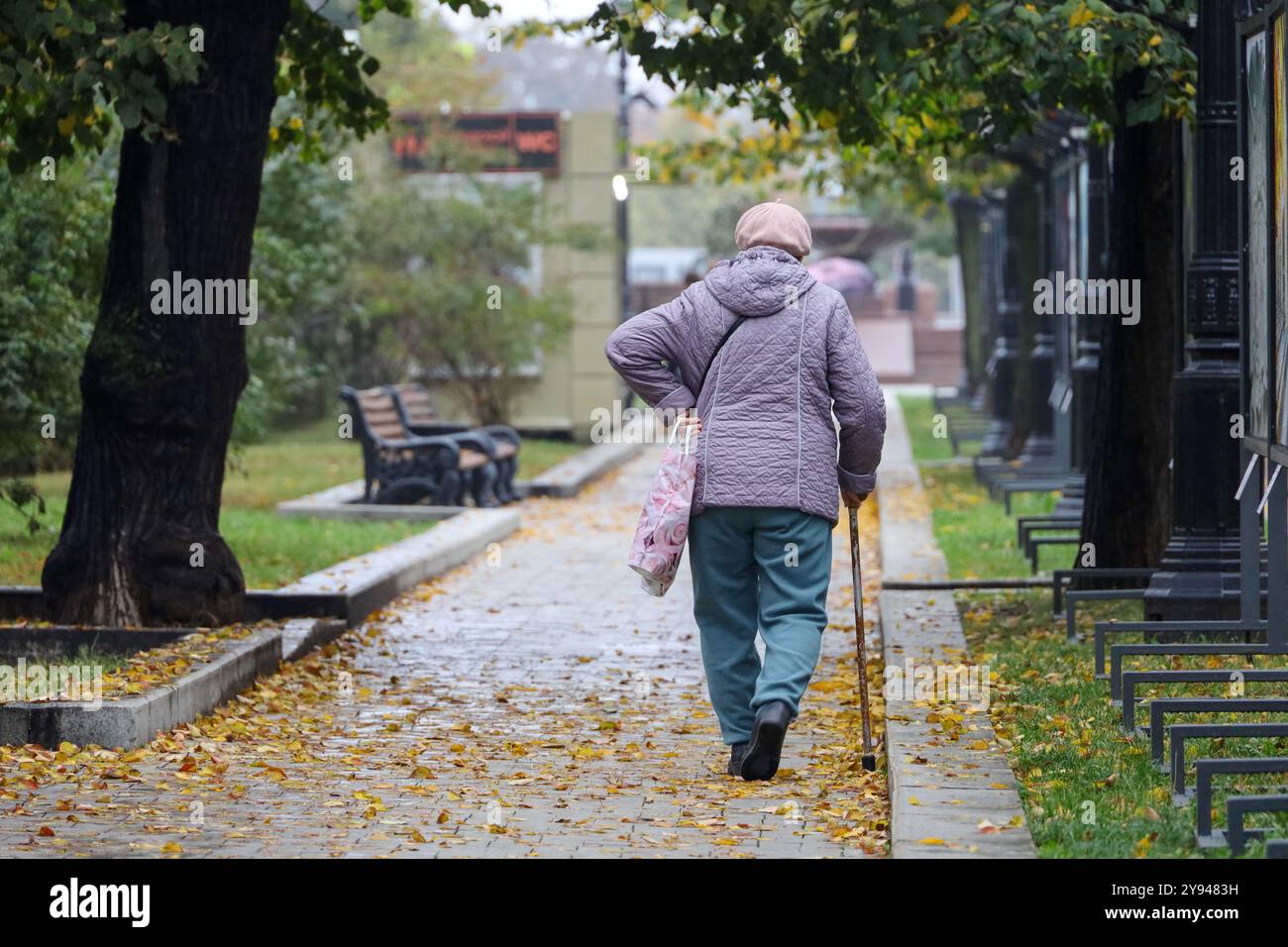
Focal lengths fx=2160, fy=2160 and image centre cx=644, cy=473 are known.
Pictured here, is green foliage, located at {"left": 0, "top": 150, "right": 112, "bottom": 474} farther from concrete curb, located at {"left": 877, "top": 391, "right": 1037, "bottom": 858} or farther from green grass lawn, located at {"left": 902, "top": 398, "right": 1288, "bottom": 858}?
green grass lawn, located at {"left": 902, "top": 398, "right": 1288, "bottom": 858}

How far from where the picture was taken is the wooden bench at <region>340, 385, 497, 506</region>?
1700 centimetres

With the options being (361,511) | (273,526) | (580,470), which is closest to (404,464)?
(361,511)

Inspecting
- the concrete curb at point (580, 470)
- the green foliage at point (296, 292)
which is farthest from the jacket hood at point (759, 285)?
the concrete curb at point (580, 470)

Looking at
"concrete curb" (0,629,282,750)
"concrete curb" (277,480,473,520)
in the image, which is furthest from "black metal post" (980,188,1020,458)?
"concrete curb" (0,629,282,750)

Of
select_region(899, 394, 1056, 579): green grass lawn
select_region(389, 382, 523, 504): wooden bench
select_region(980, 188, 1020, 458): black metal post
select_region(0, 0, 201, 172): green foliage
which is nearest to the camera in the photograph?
select_region(0, 0, 201, 172): green foliage

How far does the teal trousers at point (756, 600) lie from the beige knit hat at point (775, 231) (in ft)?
2.88

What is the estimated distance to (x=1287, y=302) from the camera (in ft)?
23.7

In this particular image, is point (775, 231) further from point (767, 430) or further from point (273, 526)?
point (273, 526)

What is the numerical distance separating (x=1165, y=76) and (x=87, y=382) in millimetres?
5042

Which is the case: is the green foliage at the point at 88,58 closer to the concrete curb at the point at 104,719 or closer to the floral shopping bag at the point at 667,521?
the concrete curb at the point at 104,719

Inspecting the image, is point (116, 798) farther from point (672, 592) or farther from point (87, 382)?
point (672, 592)

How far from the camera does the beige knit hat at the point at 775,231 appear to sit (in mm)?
7043

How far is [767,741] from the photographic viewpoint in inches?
269
